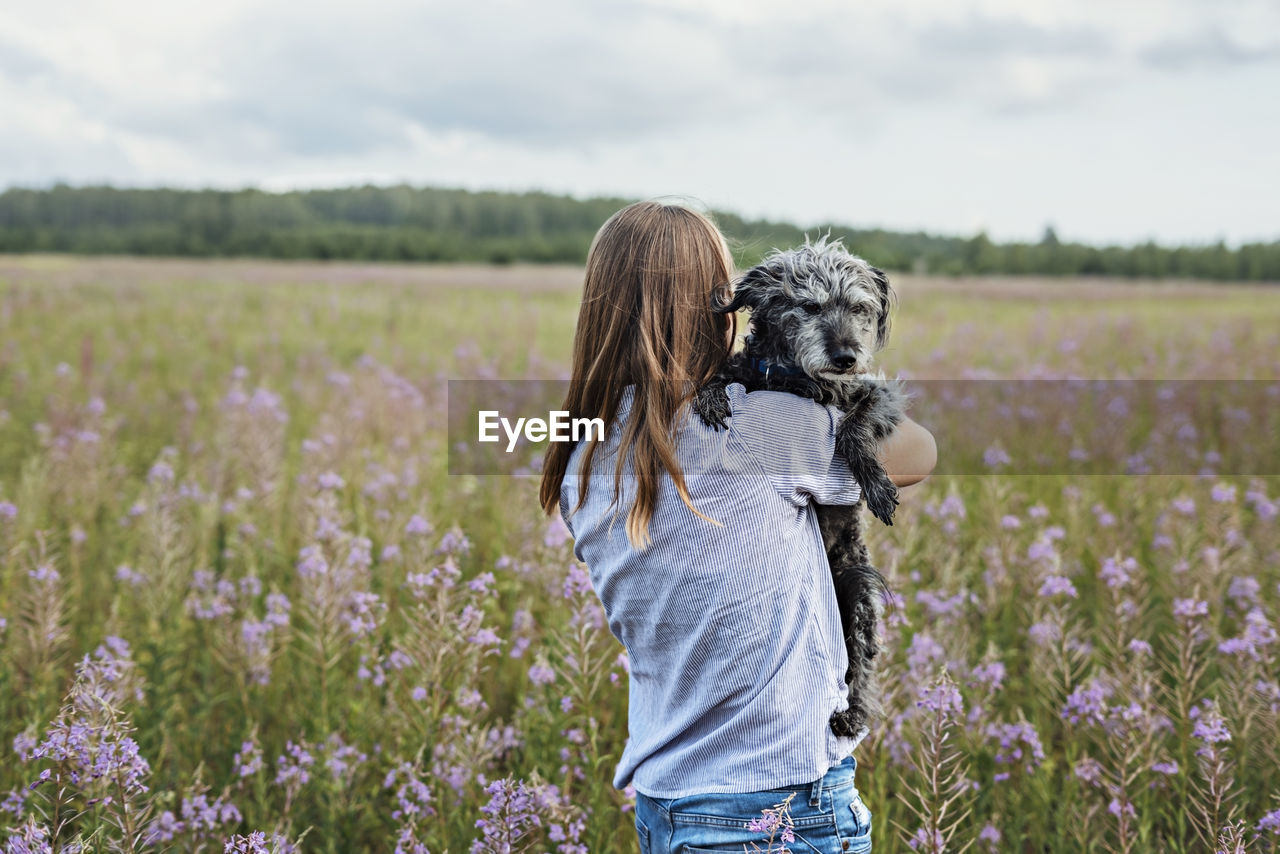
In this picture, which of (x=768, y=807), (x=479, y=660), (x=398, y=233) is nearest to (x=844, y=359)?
(x=768, y=807)

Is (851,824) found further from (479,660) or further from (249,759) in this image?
(249,759)

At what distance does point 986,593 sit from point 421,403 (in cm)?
497

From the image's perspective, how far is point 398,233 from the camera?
67.4 meters

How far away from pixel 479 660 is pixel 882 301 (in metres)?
2.13

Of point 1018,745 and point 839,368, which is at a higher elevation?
point 839,368

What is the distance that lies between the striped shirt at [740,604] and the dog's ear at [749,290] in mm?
291

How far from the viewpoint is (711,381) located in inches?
78.7

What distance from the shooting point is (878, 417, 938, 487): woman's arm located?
2.06m

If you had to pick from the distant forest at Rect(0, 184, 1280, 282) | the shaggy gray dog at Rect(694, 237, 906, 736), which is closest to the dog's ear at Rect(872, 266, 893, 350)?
the shaggy gray dog at Rect(694, 237, 906, 736)

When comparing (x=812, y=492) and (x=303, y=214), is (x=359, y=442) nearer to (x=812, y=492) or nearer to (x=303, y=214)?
(x=812, y=492)

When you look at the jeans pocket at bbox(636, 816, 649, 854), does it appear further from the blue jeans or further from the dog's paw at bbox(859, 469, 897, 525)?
the dog's paw at bbox(859, 469, 897, 525)

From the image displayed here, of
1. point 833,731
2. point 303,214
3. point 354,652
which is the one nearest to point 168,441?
point 354,652

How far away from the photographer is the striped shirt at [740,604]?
1.70 m

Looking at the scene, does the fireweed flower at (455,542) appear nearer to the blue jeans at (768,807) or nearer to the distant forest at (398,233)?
the blue jeans at (768,807)
